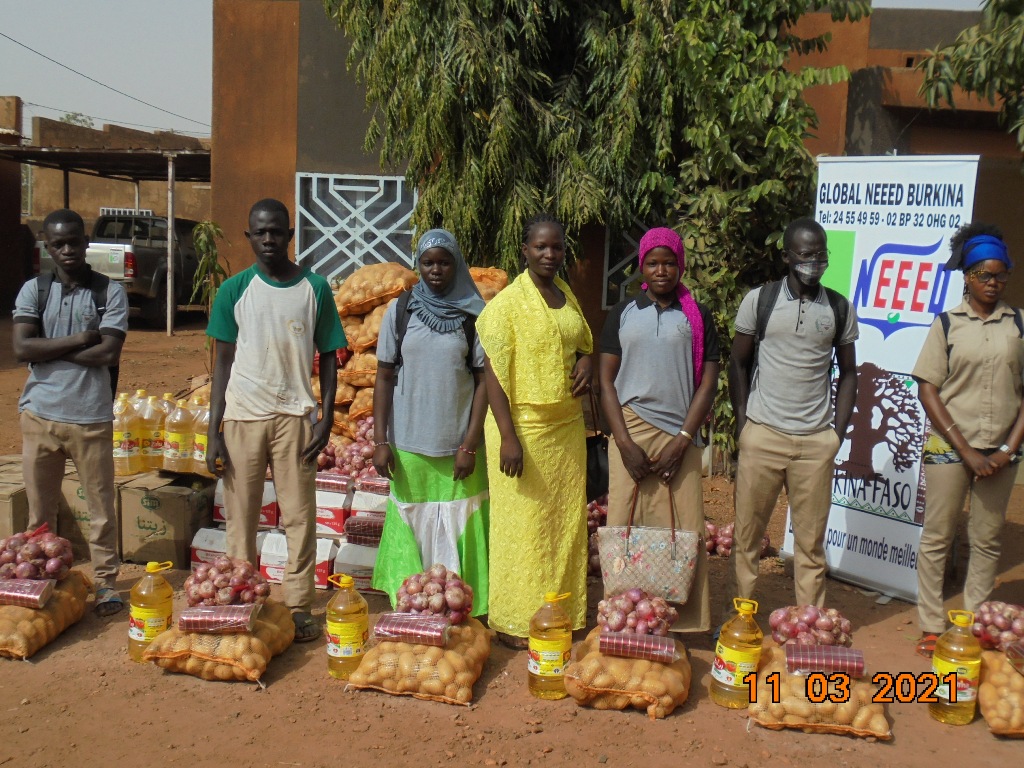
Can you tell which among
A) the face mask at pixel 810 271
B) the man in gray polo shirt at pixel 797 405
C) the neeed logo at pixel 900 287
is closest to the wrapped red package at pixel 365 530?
the man in gray polo shirt at pixel 797 405

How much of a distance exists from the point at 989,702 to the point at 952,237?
7.62 ft

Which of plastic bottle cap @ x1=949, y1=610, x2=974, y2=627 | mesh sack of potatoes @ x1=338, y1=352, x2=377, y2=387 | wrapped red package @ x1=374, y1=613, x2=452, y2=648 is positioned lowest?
wrapped red package @ x1=374, y1=613, x2=452, y2=648

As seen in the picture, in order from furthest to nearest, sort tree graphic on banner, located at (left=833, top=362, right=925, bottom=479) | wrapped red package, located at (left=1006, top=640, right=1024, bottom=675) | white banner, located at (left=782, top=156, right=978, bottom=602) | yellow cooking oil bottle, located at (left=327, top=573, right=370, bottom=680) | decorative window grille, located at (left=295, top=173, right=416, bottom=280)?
decorative window grille, located at (left=295, top=173, right=416, bottom=280) → tree graphic on banner, located at (left=833, top=362, right=925, bottom=479) → white banner, located at (left=782, top=156, right=978, bottom=602) → yellow cooking oil bottle, located at (left=327, top=573, right=370, bottom=680) → wrapped red package, located at (left=1006, top=640, right=1024, bottom=675)

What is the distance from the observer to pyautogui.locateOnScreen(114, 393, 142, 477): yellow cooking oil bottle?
6.01m

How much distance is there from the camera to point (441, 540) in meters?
4.55

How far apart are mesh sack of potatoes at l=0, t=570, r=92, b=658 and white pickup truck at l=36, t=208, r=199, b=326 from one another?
1248cm

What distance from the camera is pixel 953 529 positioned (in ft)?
15.2

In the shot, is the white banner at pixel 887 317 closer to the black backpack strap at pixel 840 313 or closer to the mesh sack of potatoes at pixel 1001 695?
the black backpack strap at pixel 840 313

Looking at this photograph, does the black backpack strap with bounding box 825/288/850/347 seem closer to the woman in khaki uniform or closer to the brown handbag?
the woman in khaki uniform

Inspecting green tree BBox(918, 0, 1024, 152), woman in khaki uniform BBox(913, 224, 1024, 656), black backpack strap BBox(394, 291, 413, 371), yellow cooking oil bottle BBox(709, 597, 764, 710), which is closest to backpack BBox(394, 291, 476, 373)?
black backpack strap BBox(394, 291, 413, 371)

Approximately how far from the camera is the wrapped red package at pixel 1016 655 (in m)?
3.85

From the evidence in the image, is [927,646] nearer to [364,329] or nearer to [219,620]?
[219,620]

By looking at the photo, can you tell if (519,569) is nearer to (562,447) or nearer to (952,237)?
(562,447)

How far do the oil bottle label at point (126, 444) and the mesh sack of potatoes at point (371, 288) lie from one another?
72.0 inches
